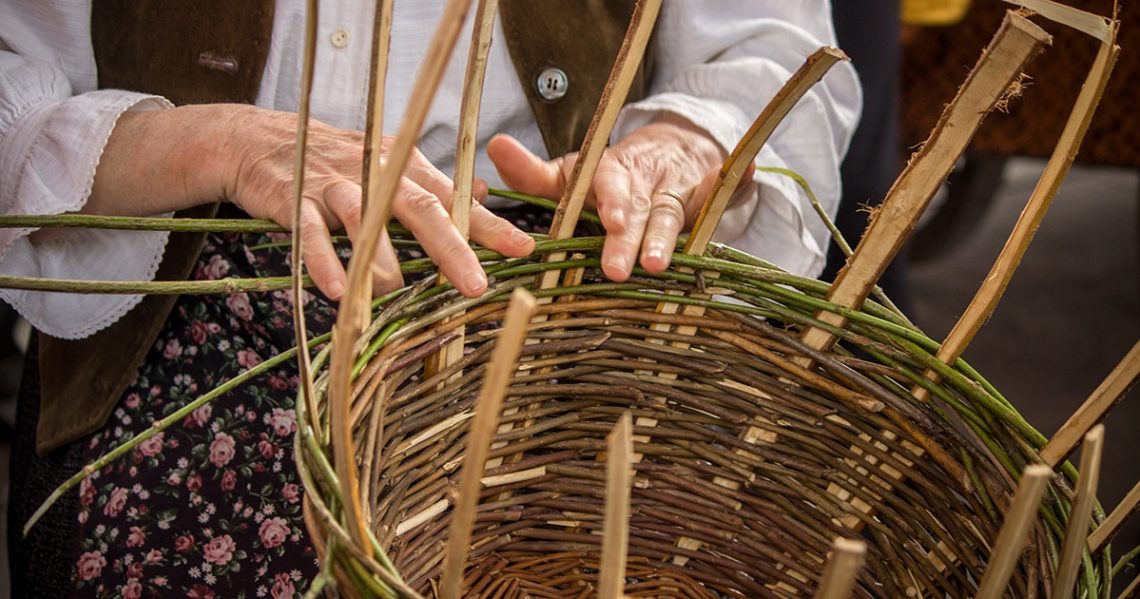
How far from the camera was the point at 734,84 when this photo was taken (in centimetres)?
76

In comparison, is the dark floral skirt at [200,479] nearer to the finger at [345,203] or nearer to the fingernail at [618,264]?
the finger at [345,203]

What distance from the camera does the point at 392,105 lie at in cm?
69

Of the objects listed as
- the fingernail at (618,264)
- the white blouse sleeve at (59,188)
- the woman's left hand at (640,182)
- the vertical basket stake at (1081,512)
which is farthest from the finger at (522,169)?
the vertical basket stake at (1081,512)

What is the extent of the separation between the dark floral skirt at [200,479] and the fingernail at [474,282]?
0.15 m

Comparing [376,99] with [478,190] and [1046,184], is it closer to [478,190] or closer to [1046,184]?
[478,190]

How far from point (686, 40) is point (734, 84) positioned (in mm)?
58

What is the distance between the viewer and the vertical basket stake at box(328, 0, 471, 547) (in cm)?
27

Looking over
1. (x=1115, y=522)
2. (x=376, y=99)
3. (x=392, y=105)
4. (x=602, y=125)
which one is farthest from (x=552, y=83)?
(x=1115, y=522)

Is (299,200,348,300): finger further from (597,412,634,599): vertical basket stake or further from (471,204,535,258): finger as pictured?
(597,412,634,599): vertical basket stake

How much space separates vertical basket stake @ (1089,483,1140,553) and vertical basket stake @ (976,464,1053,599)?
11 cm

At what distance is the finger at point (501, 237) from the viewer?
500 millimetres

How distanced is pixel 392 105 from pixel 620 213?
233 mm

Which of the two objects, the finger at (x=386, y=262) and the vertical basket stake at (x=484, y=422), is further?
the finger at (x=386, y=262)

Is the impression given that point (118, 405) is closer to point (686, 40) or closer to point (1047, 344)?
point (686, 40)
